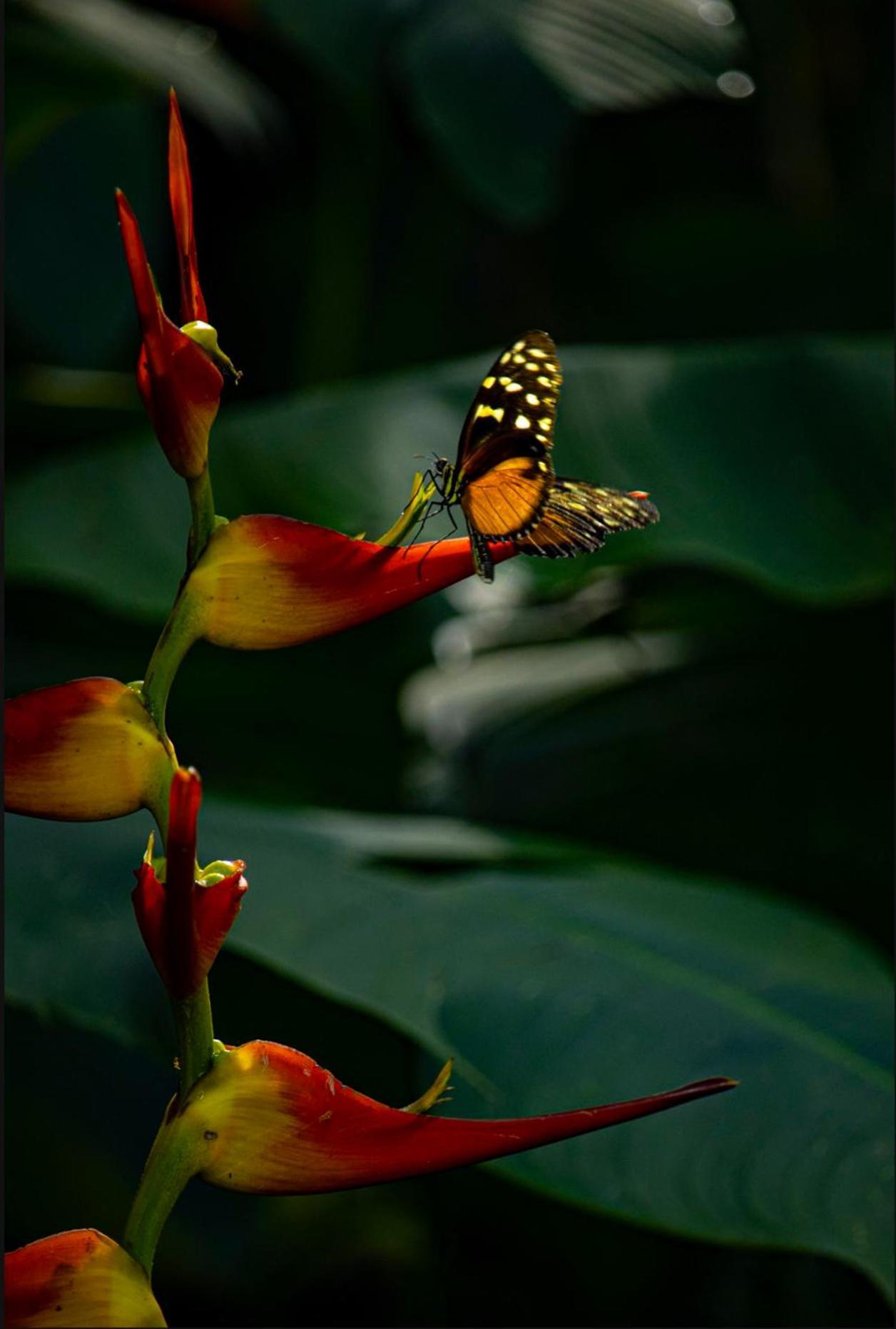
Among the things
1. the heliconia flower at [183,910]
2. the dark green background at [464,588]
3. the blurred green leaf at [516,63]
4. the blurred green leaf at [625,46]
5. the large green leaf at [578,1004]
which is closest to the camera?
the heliconia flower at [183,910]

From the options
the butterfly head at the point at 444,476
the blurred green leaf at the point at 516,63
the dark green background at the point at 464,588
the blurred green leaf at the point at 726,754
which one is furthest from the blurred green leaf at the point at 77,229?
the butterfly head at the point at 444,476

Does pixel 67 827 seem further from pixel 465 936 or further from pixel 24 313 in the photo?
pixel 24 313

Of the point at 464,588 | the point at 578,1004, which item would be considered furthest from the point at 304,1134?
the point at 464,588

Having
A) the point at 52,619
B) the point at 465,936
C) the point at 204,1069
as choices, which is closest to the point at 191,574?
the point at 204,1069

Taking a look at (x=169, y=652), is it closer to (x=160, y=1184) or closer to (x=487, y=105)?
(x=160, y=1184)

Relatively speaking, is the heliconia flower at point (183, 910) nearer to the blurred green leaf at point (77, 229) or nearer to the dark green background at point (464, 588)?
the dark green background at point (464, 588)

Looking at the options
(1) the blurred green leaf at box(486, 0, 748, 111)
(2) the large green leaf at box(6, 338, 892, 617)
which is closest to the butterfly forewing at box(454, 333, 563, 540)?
(2) the large green leaf at box(6, 338, 892, 617)
